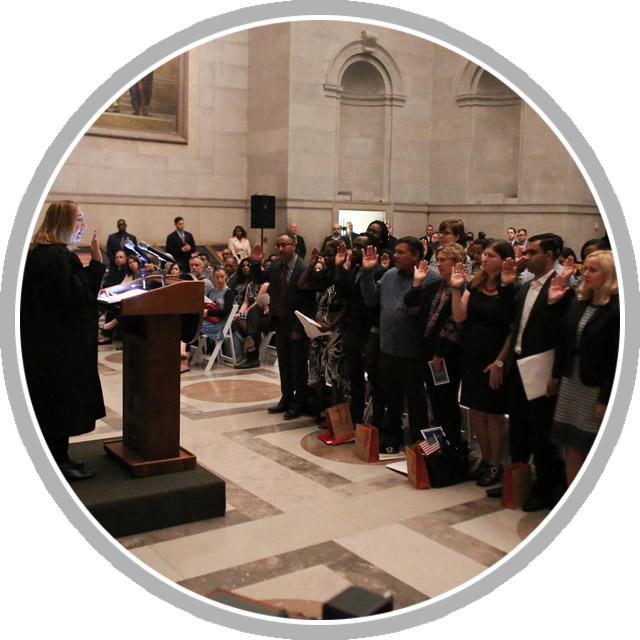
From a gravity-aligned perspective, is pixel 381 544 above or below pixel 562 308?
below

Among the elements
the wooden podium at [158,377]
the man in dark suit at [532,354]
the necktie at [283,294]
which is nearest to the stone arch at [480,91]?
the necktie at [283,294]

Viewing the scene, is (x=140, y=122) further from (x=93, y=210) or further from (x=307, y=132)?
(x=307, y=132)

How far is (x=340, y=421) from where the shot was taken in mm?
6461

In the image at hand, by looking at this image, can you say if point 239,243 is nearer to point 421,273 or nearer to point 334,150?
point 334,150

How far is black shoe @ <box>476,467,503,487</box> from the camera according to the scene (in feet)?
17.5

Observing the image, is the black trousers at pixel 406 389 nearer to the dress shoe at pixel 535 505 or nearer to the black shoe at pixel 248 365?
the dress shoe at pixel 535 505

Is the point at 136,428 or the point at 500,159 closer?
the point at 136,428

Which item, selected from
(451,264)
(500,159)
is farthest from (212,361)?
(500,159)

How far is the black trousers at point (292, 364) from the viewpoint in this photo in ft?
24.1

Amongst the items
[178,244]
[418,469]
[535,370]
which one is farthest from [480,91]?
[535,370]

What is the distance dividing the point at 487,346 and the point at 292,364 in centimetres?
271

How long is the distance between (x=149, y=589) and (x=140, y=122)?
1618cm

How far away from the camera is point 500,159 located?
1873 cm

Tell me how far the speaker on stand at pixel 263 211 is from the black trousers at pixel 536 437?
12.1 meters
